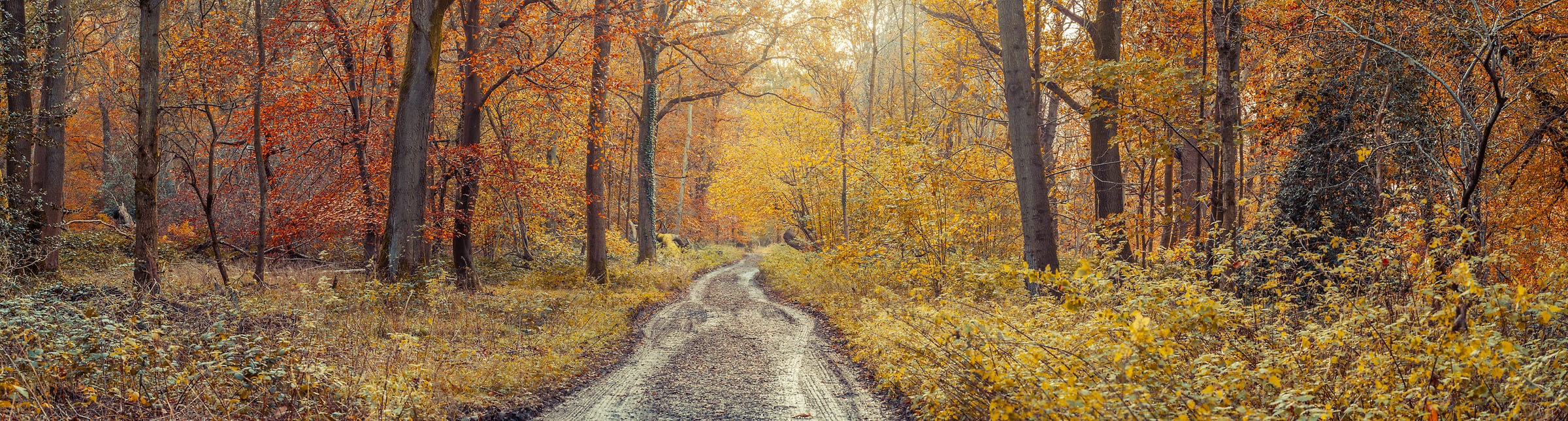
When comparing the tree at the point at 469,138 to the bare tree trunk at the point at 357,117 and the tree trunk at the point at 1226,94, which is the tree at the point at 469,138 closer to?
the bare tree trunk at the point at 357,117

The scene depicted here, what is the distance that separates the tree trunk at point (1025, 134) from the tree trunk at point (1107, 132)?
7.56 ft

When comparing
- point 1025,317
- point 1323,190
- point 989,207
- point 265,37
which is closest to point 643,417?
point 1025,317

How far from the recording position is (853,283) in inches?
642

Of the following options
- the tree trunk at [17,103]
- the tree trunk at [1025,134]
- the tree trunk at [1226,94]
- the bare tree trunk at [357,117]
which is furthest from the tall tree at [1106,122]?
the tree trunk at [17,103]

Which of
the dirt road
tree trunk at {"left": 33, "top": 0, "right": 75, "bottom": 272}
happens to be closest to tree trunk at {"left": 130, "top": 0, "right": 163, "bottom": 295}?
tree trunk at {"left": 33, "top": 0, "right": 75, "bottom": 272}

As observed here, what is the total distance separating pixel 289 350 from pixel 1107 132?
13.0 metres

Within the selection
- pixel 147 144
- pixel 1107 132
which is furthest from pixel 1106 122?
pixel 147 144

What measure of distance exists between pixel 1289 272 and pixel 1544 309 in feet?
24.0

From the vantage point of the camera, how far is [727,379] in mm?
7840

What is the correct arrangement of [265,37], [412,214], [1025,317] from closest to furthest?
1. [1025,317]
2. [412,214]
3. [265,37]

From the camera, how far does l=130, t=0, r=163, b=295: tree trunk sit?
973 cm

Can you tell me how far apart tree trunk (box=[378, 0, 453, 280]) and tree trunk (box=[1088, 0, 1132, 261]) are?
1091cm

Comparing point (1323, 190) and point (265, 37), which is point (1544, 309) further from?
point (265, 37)

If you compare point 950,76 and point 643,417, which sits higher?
point 950,76
